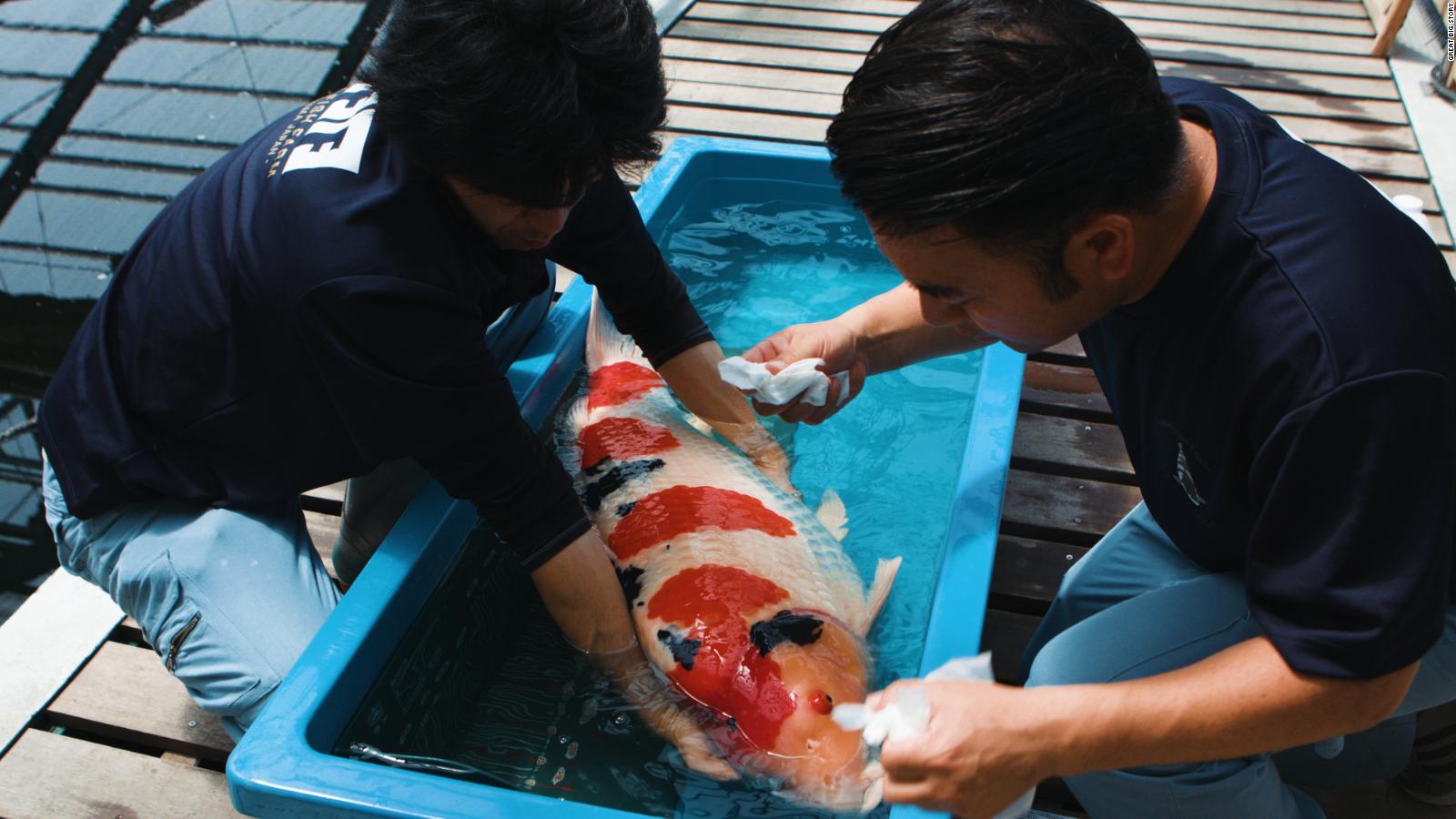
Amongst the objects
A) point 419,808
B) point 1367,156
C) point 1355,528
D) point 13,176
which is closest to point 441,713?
point 419,808

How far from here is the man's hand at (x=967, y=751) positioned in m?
1.48

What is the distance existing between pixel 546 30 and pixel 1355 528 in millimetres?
1384

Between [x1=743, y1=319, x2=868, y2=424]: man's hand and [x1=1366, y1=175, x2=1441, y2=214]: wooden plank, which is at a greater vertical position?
[x1=743, y1=319, x2=868, y2=424]: man's hand

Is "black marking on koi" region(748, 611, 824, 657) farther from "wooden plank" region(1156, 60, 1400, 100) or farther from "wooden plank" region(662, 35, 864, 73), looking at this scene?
"wooden plank" region(1156, 60, 1400, 100)

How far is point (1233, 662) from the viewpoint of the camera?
4.99ft

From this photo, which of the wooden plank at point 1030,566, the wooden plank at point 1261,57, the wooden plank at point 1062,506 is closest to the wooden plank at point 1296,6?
the wooden plank at point 1261,57

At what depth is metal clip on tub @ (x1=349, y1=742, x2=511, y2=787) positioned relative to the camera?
215cm

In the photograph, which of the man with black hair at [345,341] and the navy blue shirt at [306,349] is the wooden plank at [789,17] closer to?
the man with black hair at [345,341]

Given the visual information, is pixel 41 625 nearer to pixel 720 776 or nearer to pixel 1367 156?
pixel 720 776

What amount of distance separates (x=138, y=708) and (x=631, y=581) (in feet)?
4.05

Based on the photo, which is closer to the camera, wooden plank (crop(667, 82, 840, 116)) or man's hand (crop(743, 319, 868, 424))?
man's hand (crop(743, 319, 868, 424))

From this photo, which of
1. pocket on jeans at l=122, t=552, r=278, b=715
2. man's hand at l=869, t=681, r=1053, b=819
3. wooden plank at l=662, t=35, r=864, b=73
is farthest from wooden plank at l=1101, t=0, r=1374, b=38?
pocket on jeans at l=122, t=552, r=278, b=715

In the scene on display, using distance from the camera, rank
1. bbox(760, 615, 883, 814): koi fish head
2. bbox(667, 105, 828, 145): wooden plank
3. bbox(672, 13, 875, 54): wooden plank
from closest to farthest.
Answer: bbox(760, 615, 883, 814): koi fish head, bbox(667, 105, 828, 145): wooden plank, bbox(672, 13, 875, 54): wooden plank

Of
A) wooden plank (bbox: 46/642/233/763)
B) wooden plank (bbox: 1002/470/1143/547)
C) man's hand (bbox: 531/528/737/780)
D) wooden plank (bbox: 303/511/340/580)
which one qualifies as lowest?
wooden plank (bbox: 1002/470/1143/547)
